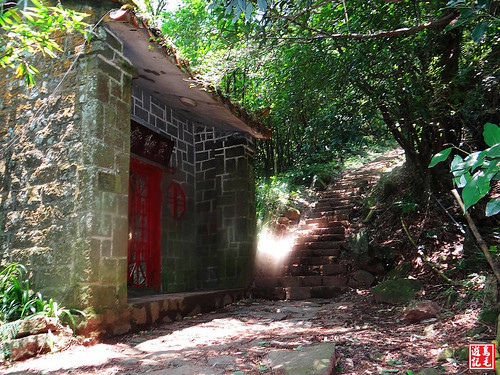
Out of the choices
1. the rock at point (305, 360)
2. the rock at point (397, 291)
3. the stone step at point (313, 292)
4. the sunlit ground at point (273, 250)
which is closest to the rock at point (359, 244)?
the stone step at point (313, 292)

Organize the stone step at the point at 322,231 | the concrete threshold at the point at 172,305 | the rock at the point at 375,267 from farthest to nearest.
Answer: the stone step at the point at 322,231 → the rock at the point at 375,267 → the concrete threshold at the point at 172,305

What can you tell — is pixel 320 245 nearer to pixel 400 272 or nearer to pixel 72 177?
pixel 400 272

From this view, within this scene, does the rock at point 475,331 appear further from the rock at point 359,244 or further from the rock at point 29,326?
the rock at point 359,244

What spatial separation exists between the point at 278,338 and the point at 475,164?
9.66 feet

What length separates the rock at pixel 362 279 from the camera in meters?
6.55

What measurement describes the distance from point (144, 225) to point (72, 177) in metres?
2.33

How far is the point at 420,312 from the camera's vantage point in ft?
12.5

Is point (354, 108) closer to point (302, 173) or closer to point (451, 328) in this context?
point (451, 328)

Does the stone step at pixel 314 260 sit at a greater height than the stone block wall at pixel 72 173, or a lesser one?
lesser

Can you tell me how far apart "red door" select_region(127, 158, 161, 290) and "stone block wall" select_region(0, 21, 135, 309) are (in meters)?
1.73

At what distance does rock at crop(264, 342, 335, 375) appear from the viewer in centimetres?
232

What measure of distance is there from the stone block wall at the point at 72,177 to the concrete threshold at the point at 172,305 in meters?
0.34

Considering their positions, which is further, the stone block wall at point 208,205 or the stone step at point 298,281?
the stone step at point 298,281

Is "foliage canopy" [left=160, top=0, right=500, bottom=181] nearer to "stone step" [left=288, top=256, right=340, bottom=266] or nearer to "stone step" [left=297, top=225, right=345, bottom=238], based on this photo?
"stone step" [left=288, top=256, right=340, bottom=266]
